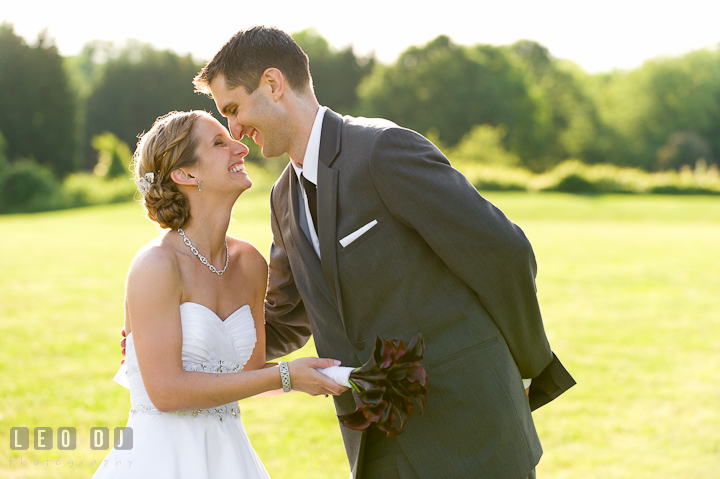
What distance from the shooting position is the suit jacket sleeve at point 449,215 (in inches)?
95.3

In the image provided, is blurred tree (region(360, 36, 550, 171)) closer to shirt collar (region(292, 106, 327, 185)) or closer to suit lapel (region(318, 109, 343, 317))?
shirt collar (region(292, 106, 327, 185))

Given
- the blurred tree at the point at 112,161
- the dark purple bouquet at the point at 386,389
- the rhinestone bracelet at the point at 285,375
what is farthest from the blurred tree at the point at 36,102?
the dark purple bouquet at the point at 386,389

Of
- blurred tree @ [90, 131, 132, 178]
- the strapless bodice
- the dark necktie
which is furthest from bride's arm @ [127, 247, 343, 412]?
blurred tree @ [90, 131, 132, 178]

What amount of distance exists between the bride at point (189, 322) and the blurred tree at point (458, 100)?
57.5 m

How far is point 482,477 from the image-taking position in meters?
2.54

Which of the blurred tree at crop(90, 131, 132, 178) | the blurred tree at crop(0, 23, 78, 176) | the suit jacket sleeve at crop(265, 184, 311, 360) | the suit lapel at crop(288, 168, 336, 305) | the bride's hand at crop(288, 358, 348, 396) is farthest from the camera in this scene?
the blurred tree at crop(0, 23, 78, 176)

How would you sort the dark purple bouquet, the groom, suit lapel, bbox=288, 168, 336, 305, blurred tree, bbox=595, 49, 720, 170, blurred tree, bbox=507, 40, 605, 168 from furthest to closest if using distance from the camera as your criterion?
blurred tree, bbox=507, 40, 605, 168, blurred tree, bbox=595, 49, 720, 170, suit lapel, bbox=288, 168, 336, 305, the groom, the dark purple bouquet

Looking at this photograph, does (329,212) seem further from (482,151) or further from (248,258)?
(482,151)

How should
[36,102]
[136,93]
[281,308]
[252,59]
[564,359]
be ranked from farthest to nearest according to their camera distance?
[136,93]
[36,102]
[564,359]
[281,308]
[252,59]

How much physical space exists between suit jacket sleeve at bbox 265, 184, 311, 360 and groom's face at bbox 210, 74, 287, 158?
1.23ft

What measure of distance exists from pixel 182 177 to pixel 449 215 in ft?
3.77

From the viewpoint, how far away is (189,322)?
2639 mm

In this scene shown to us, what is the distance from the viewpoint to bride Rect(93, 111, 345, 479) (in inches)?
97.3

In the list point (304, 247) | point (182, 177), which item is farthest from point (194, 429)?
point (182, 177)
